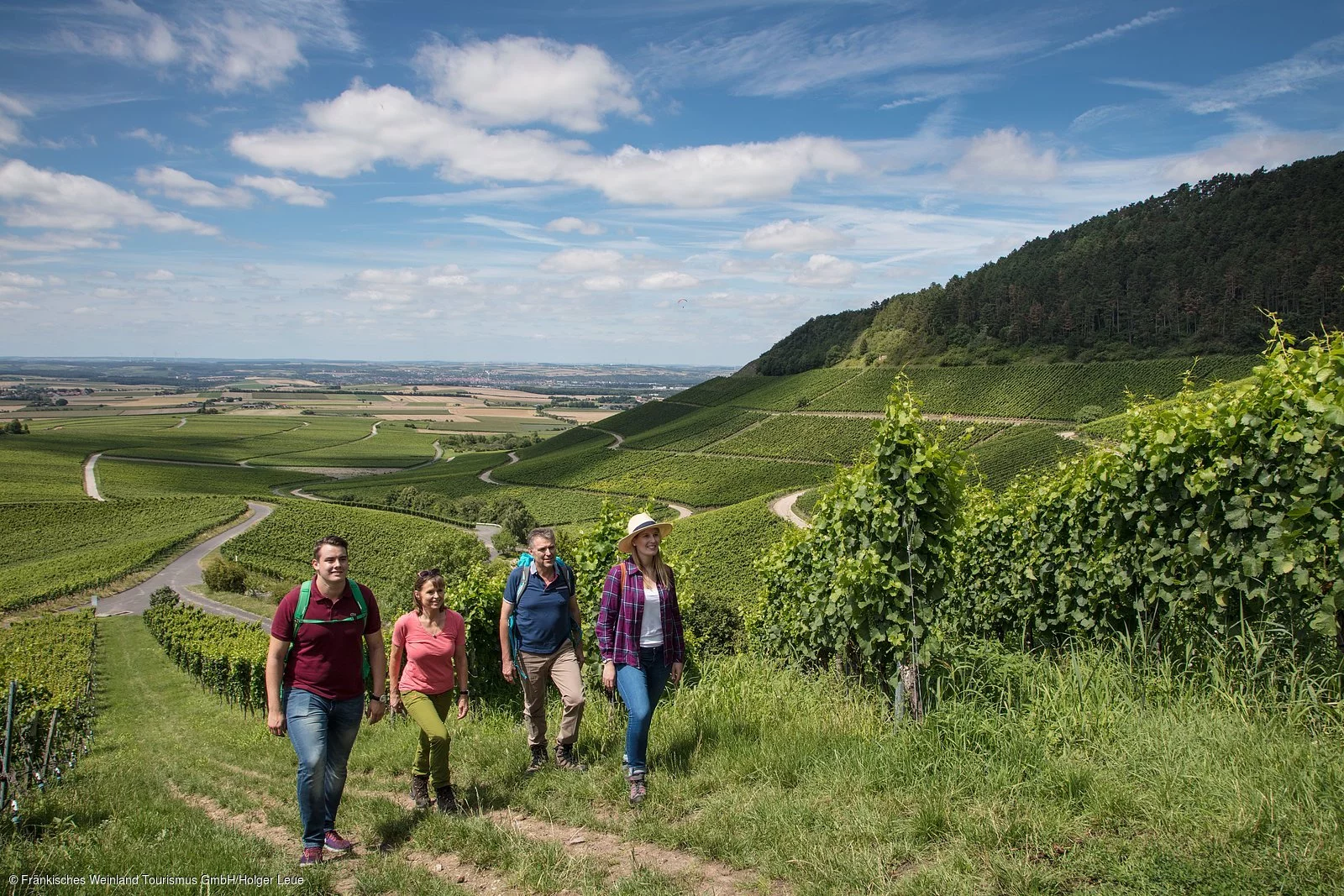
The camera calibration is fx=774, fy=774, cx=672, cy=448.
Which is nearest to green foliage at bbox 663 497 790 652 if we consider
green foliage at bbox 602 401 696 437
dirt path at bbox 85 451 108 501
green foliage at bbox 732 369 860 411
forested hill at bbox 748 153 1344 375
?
green foliage at bbox 732 369 860 411

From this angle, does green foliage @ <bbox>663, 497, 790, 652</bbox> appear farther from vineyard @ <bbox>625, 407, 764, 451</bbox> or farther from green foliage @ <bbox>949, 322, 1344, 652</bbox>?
vineyard @ <bbox>625, 407, 764, 451</bbox>

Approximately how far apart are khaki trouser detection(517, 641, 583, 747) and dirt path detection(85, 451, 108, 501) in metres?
89.4

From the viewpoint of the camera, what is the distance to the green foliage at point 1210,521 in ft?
17.3

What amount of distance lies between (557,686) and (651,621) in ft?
4.33

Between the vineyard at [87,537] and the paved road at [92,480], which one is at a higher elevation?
the paved road at [92,480]

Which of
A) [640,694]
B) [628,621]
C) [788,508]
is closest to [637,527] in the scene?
[628,621]

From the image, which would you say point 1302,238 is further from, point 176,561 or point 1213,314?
point 176,561

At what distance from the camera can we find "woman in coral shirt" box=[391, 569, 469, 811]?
5531 mm

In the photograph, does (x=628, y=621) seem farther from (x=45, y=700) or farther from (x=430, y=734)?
(x=45, y=700)

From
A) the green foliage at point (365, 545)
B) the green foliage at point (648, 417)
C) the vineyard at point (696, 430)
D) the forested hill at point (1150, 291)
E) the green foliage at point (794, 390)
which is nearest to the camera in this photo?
the green foliage at point (365, 545)

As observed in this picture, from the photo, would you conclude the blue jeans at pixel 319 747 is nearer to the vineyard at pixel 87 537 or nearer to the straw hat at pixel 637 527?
the straw hat at pixel 637 527

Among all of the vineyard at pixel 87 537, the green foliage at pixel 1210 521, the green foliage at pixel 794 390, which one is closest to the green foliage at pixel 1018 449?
the green foliage at pixel 794 390

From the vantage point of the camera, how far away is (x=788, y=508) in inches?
2395

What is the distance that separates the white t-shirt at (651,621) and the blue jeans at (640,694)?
0.21ft
